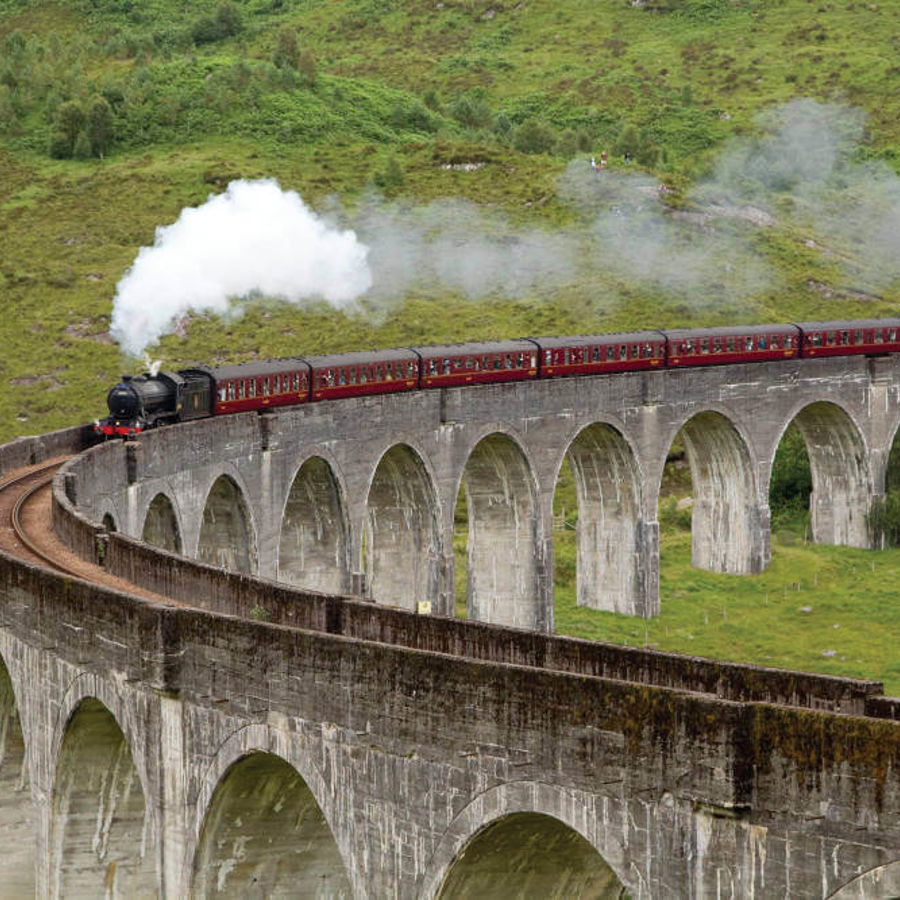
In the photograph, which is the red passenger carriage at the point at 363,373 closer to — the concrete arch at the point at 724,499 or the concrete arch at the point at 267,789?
the concrete arch at the point at 724,499

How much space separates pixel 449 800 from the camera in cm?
2225

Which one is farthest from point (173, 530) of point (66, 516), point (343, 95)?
point (343, 95)

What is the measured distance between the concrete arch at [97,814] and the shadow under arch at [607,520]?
105ft

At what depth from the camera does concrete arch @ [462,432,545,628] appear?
187 feet

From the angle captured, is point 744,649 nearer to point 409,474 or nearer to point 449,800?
point 409,474

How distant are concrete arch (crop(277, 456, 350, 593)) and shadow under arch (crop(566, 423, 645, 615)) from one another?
1048 cm

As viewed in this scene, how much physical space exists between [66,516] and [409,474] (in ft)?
69.5

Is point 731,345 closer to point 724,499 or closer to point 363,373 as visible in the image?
point 724,499

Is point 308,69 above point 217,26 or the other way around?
the other way around

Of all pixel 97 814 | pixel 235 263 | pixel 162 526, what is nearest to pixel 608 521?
pixel 162 526

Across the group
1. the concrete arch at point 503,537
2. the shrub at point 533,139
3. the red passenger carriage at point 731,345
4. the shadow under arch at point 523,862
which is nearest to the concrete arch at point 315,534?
the concrete arch at point 503,537

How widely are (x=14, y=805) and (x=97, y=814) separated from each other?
4503 mm

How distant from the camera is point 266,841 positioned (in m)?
26.5

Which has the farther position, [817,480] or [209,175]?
[209,175]
